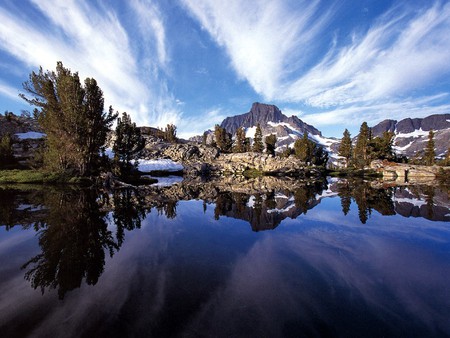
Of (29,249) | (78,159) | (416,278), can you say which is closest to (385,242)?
(416,278)

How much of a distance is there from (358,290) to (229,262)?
3223 millimetres

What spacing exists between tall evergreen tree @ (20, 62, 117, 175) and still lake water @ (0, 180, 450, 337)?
2650 centimetres

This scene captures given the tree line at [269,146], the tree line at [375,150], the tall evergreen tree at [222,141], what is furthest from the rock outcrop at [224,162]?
the tree line at [375,150]

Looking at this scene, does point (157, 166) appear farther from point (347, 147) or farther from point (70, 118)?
point (347, 147)

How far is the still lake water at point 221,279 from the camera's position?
390 cm

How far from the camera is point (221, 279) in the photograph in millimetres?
5578

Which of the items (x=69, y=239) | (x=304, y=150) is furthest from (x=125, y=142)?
(x=304, y=150)

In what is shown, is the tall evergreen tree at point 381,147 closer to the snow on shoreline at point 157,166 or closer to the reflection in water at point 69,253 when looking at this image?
the snow on shoreline at point 157,166

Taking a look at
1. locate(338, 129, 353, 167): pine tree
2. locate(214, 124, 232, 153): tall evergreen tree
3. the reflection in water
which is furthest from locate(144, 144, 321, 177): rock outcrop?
the reflection in water

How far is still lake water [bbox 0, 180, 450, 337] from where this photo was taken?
3.90 m

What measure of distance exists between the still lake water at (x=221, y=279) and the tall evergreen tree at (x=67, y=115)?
26.5 meters

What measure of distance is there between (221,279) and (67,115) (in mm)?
36678

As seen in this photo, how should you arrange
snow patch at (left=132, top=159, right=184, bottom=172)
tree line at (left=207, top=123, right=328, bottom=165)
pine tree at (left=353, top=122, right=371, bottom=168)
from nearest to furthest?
snow patch at (left=132, top=159, right=184, bottom=172) → pine tree at (left=353, top=122, right=371, bottom=168) → tree line at (left=207, top=123, right=328, bottom=165)

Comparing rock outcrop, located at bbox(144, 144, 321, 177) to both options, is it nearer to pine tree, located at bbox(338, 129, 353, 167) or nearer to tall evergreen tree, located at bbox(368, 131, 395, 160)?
tall evergreen tree, located at bbox(368, 131, 395, 160)
